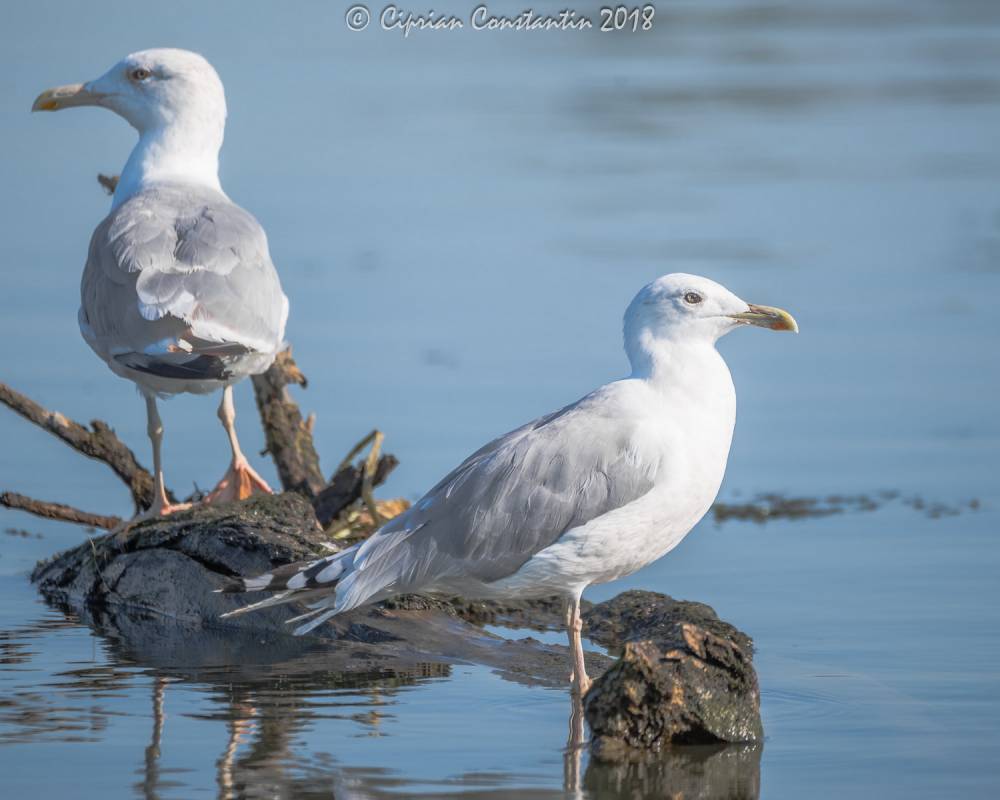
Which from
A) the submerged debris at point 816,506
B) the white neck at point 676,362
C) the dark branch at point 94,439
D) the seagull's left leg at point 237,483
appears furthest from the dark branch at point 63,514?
the submerged debris at point 816,506

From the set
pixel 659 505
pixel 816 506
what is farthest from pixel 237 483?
pixel 816 506

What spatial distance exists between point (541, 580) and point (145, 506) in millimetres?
2970

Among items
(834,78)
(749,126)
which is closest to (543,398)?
(749,126)

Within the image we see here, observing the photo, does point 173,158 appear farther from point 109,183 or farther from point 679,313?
point 679,313

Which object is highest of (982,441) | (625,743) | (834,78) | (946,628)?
(834,78)

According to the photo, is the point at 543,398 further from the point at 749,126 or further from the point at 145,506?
the point at 749,126

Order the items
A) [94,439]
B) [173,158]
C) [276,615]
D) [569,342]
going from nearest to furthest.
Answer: [276,615] < [94,439] < [173,158] < [569,342]

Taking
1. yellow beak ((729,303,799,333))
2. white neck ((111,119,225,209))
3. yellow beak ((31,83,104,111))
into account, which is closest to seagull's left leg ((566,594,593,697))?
yellow beak ((729,303,799,333))

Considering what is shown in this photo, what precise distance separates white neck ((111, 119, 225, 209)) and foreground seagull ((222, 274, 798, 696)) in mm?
3253

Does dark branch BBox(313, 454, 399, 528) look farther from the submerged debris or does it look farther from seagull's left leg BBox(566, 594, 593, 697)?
the submerged debris

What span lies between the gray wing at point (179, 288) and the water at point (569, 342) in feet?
4.14

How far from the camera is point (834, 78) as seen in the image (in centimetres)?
2138

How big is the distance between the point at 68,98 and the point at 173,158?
2.74 feet

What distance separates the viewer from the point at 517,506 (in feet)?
21.8
